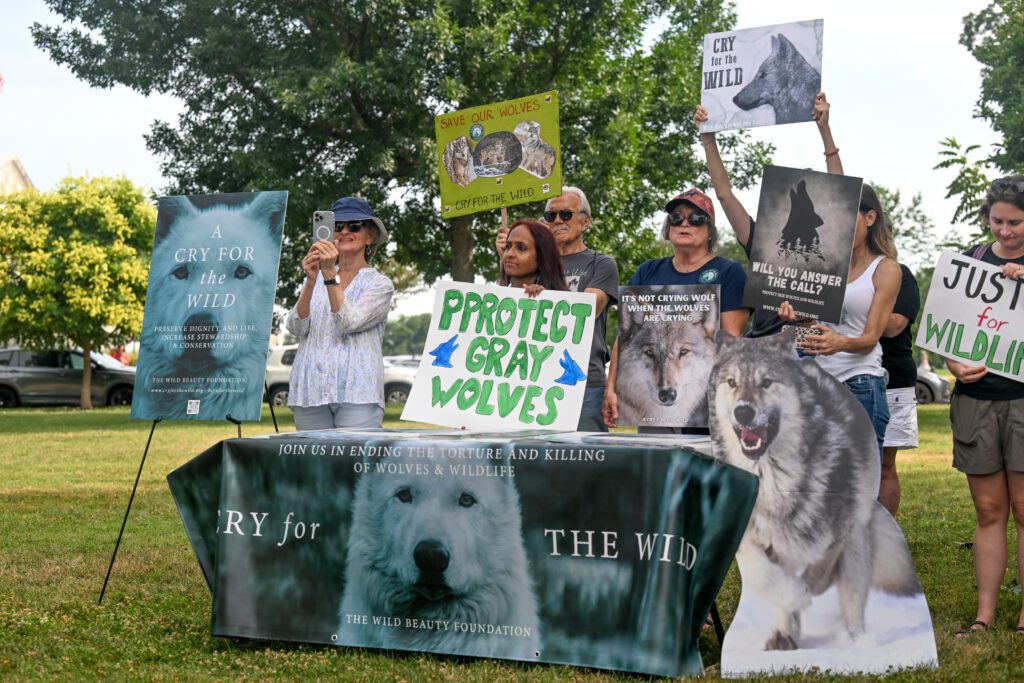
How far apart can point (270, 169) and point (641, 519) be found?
54.2 ft

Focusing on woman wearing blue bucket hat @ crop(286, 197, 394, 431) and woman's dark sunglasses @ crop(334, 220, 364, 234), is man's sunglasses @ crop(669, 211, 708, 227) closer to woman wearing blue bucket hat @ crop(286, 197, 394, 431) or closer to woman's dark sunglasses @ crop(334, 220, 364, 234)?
woman wearing blue bucket hat @ crop(286, 197, 394, 431)

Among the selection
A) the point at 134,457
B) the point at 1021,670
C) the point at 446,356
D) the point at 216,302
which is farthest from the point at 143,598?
the point at 134,457

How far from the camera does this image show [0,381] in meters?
28.6

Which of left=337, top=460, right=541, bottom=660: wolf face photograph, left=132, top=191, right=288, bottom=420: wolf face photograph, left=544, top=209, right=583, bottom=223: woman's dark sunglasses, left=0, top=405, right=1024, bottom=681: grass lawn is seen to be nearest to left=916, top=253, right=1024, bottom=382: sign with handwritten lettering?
left=0, top=405, right=1024, bottom=681: grass lawn

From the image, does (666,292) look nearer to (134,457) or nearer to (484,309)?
(484,309)

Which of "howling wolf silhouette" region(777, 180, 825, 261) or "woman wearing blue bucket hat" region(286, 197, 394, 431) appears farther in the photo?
"woman wearing blue bucket hat" region(286, 197, 394, 431)

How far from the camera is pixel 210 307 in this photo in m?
5.72

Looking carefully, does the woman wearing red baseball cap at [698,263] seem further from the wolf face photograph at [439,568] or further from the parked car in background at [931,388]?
the parked car in background at [931,388]

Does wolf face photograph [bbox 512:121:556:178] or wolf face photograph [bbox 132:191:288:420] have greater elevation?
wolf face photograph [bbox 512:121:556:178]

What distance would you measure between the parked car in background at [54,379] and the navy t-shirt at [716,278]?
83.8ft

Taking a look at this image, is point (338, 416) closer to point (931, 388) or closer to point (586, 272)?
point (586, 272)

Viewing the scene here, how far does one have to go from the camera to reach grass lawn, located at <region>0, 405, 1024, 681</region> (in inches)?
171

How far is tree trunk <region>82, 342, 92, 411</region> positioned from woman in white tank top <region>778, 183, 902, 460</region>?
2575cm

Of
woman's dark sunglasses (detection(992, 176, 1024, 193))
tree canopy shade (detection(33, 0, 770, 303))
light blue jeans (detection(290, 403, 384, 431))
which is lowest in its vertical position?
light blue jeans (detection(290, 403, 384, 431))
